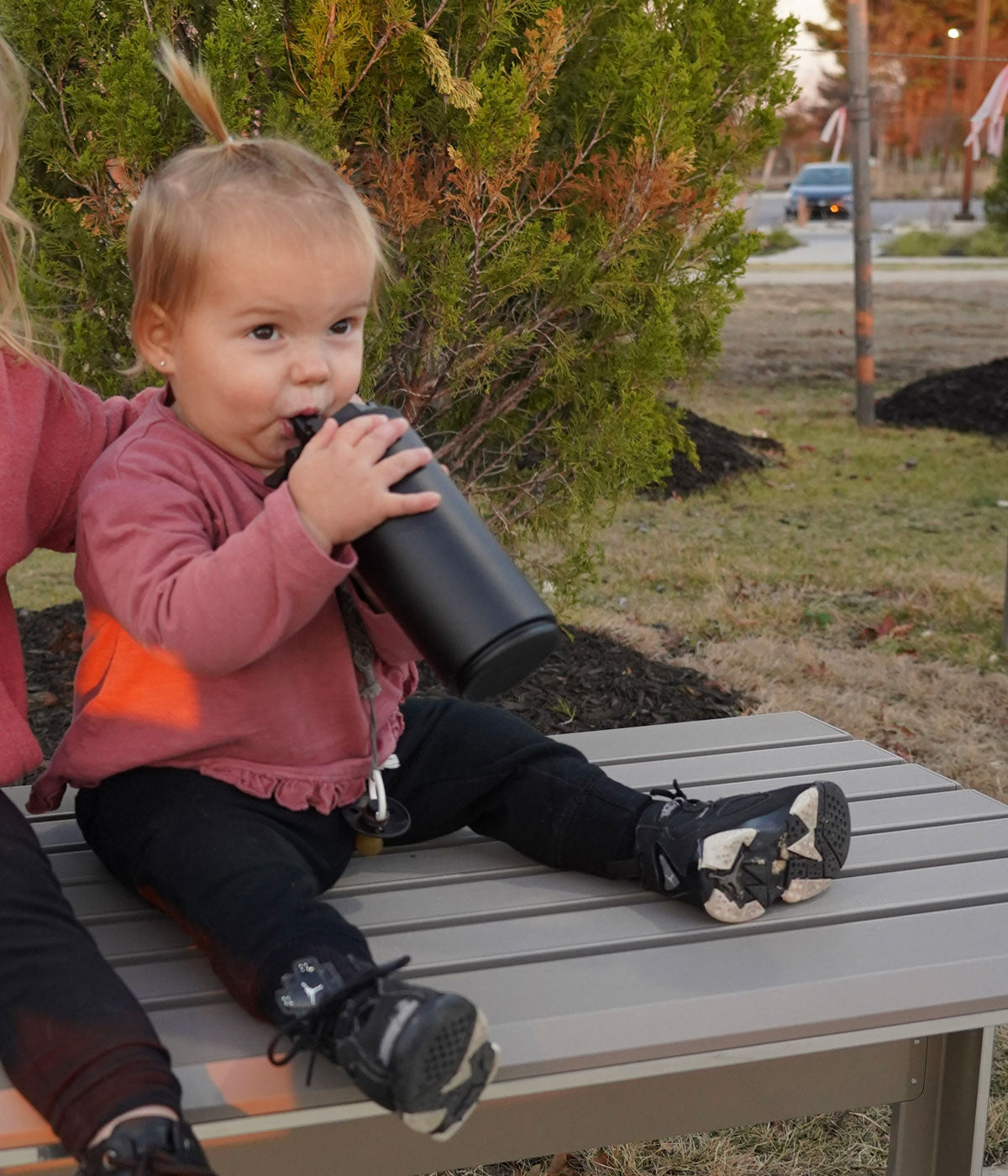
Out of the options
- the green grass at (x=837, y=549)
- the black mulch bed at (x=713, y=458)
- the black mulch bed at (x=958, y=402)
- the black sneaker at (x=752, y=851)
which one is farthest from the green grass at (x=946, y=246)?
the black sneaker at (x=752, y=851)

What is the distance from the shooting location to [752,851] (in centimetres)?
201

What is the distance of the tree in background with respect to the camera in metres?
44.4

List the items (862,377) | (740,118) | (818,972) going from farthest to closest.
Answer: (862,377), (740,118), (818,972)

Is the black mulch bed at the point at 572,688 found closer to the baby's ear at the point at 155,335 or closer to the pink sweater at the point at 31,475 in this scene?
the pink sweater at the point at 31,475

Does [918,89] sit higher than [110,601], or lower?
higher

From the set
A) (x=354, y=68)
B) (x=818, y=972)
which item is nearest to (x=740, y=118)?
(x=354, y=68)

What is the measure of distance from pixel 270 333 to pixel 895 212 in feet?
126

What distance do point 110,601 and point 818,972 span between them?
3.46ft

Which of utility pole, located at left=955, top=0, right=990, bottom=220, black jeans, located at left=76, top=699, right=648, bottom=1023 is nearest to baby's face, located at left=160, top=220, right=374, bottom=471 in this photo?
black jeans, located at left=76, top=699, right=648, bottom=1023

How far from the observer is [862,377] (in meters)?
8.80

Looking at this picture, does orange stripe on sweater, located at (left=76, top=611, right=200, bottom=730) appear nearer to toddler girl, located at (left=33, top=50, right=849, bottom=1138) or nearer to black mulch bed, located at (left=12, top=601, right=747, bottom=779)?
toddler girl, located at (left=33, top=50, right=849, bottom=1138)

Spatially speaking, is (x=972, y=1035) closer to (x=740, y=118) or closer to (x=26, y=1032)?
(x=26, y=1032)

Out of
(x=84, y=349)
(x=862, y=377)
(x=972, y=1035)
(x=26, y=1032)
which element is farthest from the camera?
(x=862, y=377)

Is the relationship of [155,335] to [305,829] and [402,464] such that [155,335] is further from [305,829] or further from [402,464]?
[305,829]
